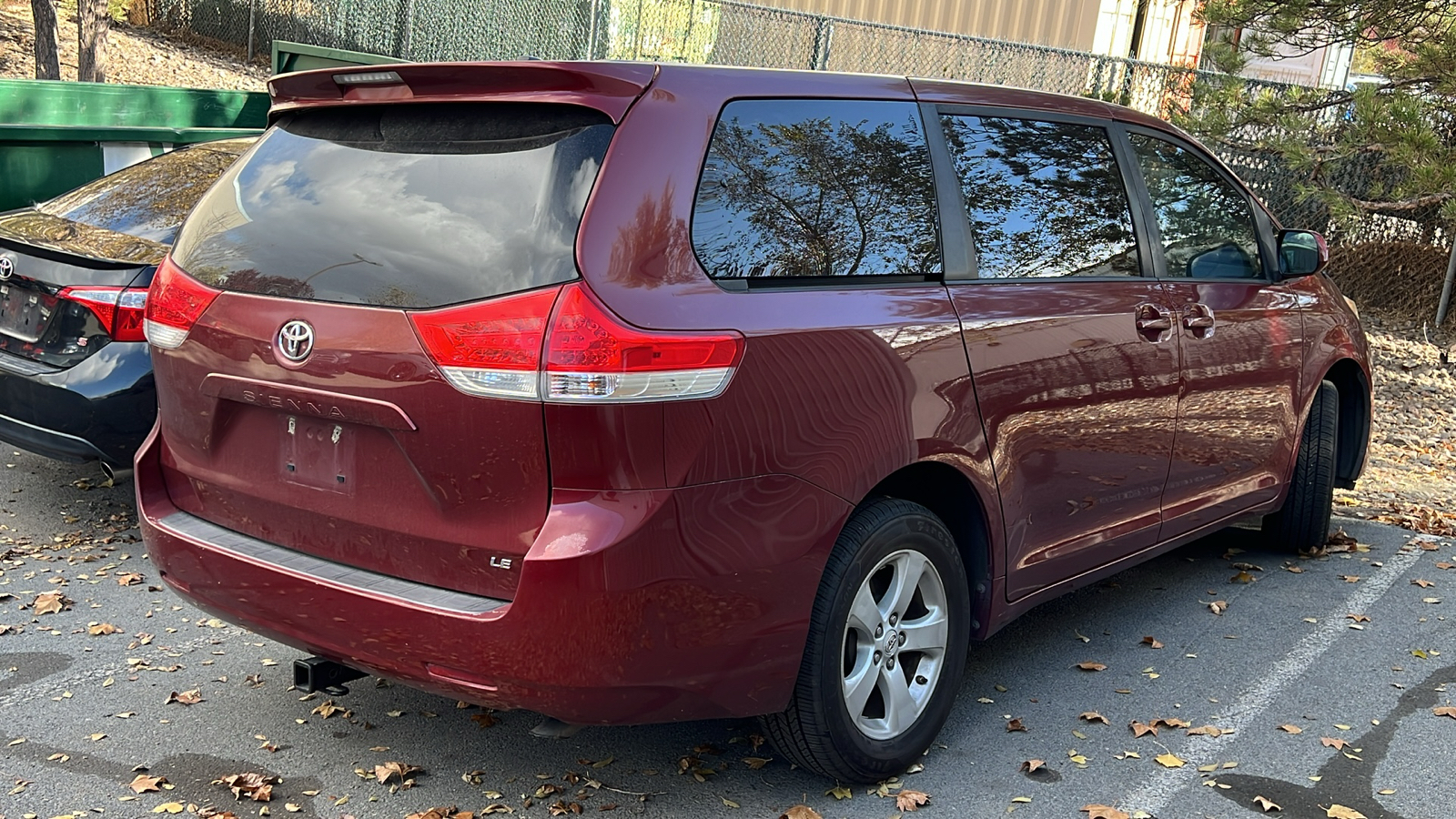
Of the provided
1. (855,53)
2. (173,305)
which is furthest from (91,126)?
(855,53)

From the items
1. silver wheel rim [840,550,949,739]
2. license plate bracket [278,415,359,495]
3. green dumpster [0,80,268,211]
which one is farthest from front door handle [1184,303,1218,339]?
green dumpster [0,80,268,211]

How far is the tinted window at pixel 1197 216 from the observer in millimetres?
4586

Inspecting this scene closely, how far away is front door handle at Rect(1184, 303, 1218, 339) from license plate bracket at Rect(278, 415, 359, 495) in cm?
281

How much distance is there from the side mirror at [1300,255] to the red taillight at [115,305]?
4.35 metres

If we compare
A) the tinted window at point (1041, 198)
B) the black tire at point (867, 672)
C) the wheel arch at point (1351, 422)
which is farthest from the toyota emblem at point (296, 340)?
the wheel arch at point (1351, 422)

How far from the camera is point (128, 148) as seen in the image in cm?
759

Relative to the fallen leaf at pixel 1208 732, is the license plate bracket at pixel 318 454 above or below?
above

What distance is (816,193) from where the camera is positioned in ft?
11.0

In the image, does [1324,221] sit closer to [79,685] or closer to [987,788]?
[987,788]

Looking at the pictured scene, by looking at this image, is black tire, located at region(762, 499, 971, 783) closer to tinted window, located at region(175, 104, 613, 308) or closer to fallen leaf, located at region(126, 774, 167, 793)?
tinted window, located at region(175, 104, 613, 308)

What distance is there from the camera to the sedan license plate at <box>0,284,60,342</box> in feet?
17.0

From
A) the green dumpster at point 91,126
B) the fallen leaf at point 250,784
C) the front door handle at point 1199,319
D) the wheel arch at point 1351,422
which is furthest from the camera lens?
the green dumpster at point 91,126

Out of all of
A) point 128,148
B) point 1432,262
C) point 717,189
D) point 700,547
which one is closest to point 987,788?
point 700,547

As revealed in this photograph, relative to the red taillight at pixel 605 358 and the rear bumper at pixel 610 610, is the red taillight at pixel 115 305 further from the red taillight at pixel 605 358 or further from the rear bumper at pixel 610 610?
the red taillight at pixel 605 358
